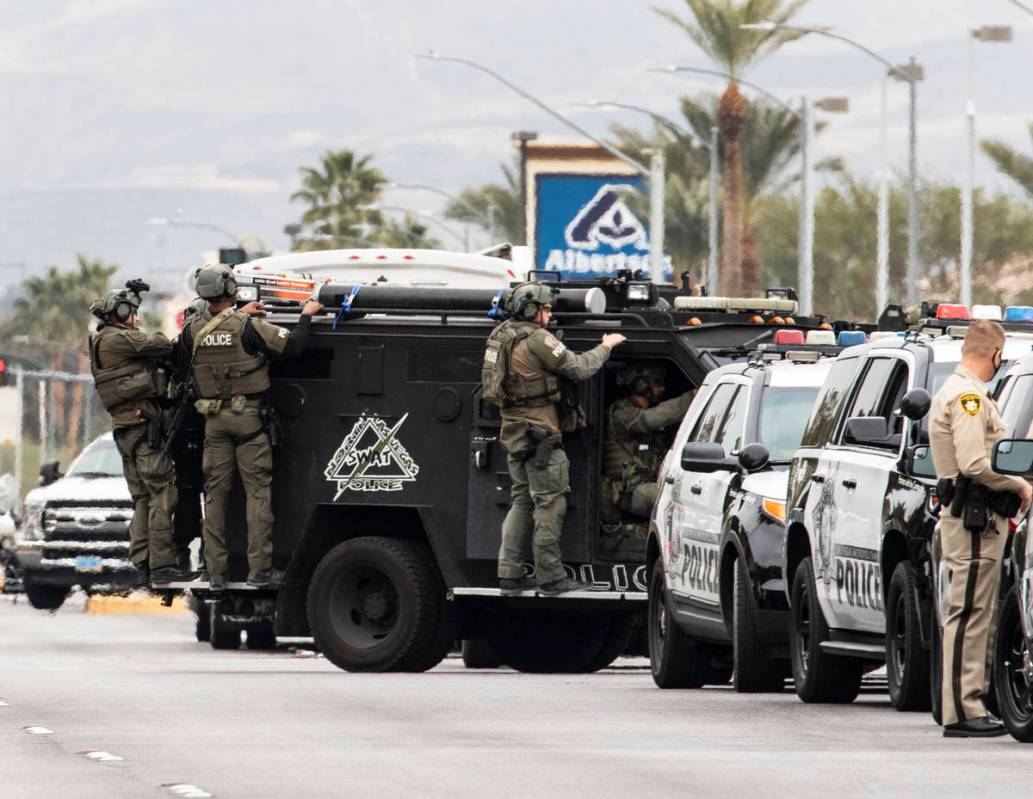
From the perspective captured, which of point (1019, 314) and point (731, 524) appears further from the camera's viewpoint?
point (731, 524)

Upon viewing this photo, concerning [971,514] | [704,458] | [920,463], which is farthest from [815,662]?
[971,514]

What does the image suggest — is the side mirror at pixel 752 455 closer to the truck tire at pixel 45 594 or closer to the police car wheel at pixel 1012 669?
the police car wheel at pixel 1012 669

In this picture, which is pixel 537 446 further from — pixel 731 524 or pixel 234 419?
pixel 731 524

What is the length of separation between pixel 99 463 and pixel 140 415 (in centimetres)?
1263

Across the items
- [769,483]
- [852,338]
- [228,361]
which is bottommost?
[769,483]

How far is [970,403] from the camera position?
12.2 metres

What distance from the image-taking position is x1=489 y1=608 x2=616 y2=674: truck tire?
795 inches

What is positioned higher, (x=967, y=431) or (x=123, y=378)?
(x=123, y=378)

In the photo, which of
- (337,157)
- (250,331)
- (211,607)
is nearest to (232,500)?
(250,331)

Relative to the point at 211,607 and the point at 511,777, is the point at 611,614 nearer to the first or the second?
the point at 211,607

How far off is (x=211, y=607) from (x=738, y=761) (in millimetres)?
15522

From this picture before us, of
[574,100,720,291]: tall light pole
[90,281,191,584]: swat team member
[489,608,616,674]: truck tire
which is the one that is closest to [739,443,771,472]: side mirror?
[489,608,616,674]: truck tire

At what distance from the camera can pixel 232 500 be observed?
62.7 feet

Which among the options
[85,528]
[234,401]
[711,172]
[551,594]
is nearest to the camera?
[551,594]
